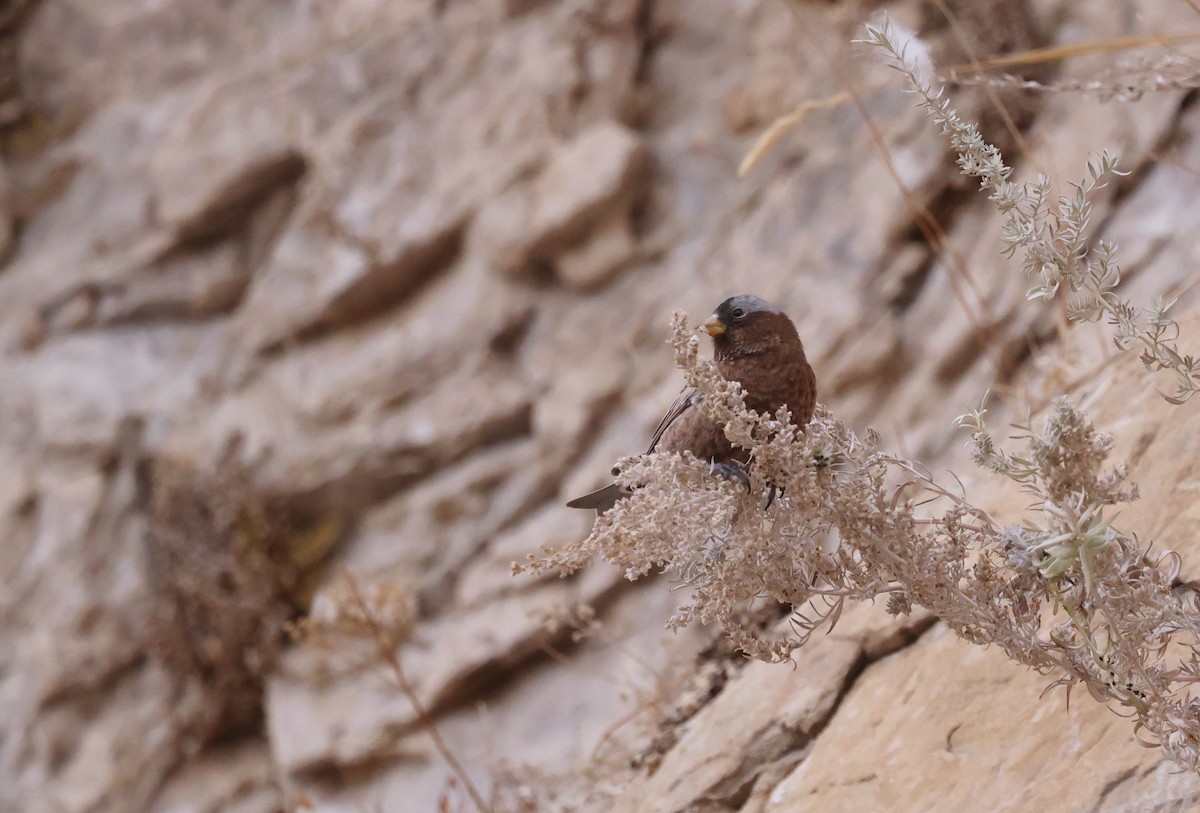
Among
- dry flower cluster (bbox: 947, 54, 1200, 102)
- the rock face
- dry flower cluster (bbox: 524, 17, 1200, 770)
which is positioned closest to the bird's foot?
dry flower cluster (bbox: 524, 17, 1200, 770)

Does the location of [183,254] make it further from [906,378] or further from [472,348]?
[906,378]

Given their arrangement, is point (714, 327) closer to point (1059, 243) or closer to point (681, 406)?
point (681, 406)

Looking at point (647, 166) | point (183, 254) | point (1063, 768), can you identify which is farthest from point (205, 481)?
point (1063, 768)

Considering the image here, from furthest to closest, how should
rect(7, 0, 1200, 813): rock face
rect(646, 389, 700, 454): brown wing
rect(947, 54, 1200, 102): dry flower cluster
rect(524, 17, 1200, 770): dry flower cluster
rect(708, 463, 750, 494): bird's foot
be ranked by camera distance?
1. rect(7, 0, 1200, 813): rock face
2. rect(646, 389, 700, 454): brown wing
3. rect(947, 54, 1200, 102): dry flower cluster
4. rect(708, 463, 750, 494): bird's foot
5. rect(524, 17, 1200, 770): dry flower cluster

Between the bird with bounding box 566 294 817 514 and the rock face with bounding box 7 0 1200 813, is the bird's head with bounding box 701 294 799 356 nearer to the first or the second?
the bird with bounding box 566 294 817 514

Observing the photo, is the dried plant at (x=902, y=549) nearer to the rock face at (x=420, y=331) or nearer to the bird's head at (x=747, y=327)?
the bird's head at (x=747, y=327)

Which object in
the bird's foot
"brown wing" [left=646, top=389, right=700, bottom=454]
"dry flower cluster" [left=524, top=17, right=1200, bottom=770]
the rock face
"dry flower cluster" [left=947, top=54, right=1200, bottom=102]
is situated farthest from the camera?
the rock face

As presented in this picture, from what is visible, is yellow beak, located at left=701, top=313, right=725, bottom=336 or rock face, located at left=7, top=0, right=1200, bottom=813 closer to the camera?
yellow beak, located at left=701, top=313, right=725, bottom=336

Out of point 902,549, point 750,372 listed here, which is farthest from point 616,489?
point 902,549
